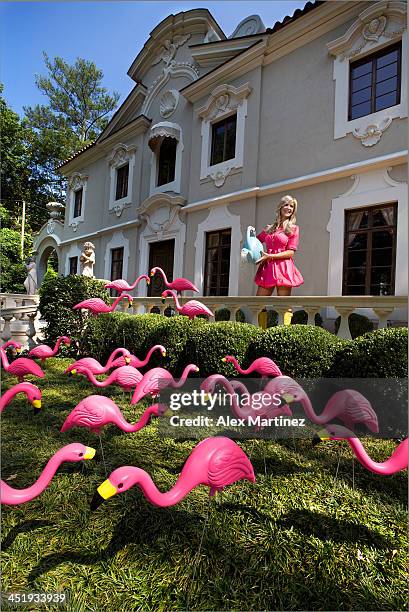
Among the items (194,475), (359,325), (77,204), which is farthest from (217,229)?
(194,475)

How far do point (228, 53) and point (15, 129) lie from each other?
691cm

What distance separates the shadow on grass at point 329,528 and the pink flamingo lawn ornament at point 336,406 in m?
0.48

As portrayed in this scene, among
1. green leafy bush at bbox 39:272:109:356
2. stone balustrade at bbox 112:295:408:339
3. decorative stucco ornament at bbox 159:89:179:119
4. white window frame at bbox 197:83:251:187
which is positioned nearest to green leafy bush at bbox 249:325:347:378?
stone balustrade at bbox 112:295:408:339

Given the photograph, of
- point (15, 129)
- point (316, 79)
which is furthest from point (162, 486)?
point (316, 79)

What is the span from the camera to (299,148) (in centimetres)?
624

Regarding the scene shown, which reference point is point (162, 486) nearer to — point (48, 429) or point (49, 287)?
point (48, 429)

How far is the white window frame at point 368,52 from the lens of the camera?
4.93 metres

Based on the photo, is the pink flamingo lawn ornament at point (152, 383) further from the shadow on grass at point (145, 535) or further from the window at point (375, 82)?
the window at point (375, 82)

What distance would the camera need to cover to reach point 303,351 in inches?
112

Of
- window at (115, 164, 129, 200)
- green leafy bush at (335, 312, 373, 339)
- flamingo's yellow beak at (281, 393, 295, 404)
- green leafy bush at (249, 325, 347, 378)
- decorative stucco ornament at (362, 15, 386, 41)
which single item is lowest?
flamingo's yellow beak at (281, 393, 295, 404)

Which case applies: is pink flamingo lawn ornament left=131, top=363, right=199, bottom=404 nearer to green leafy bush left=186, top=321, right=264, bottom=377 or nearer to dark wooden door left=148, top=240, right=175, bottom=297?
green leafy bush left=186, top=321, right=264, bottom=377

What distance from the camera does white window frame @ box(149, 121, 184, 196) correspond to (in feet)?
25.6

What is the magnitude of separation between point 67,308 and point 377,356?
481 cm

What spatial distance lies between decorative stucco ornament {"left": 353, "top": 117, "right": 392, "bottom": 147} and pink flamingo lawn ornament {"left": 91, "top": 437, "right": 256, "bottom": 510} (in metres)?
5.95
